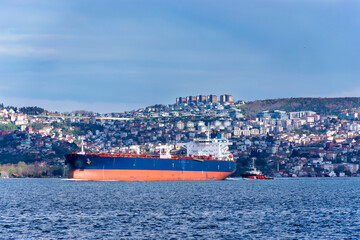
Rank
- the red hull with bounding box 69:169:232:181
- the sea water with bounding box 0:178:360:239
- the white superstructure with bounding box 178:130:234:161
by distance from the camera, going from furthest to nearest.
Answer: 1. the white superstructure with bounding box 178:130:234:161
2. the red hull with bounding box 69:169:232:181
3. the sea water with bounding box 0:178:360:239

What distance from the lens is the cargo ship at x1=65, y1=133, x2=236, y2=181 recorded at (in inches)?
3514

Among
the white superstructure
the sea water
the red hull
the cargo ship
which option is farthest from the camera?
the white superstructure

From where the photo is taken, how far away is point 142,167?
9331cm

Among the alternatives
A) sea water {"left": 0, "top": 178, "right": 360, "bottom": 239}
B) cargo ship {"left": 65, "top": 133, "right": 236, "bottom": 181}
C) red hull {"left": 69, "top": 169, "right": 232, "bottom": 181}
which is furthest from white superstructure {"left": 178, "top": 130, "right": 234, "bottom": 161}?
sea water {"left": 0, "top": 178, "right": 360, "bottom": 239}

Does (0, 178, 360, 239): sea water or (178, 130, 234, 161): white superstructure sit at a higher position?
(178, 130, 234, 161): white superstructure

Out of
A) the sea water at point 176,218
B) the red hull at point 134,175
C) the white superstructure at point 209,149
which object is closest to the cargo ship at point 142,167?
the red hull at point 134,175

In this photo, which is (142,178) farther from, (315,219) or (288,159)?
(288,159)

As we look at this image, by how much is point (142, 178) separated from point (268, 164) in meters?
78.7

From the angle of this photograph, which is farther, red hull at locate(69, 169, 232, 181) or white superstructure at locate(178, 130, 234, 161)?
white superstructure at locate(178, 130, 234, 161)

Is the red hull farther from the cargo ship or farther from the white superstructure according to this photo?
the white superstructure

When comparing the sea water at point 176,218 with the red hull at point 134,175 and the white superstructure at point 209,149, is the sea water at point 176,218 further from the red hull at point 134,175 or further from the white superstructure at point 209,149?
the white superstructure at point 209,149

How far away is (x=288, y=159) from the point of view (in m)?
177

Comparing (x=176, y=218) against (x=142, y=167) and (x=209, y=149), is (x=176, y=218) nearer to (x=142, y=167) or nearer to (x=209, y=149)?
(x=142, y=167)

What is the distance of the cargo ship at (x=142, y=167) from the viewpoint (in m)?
89.2
